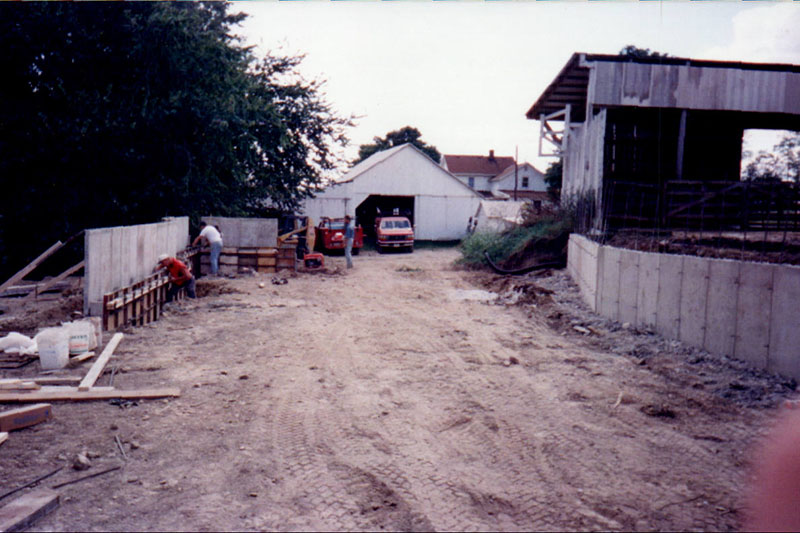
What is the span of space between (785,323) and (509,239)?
49.0 ft

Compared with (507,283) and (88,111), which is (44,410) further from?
(88,111)

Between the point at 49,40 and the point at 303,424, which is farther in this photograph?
the point at 49,40

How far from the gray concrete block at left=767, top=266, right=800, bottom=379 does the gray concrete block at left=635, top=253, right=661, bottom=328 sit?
104 inches

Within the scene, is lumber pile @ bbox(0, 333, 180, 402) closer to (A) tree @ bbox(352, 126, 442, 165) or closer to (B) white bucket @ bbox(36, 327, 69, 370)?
(B) white bucket @ bbox(36, 327, 69, 370)

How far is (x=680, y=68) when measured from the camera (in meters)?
16.3

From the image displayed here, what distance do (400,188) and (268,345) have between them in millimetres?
31705

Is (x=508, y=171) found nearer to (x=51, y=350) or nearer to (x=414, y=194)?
(x=414, y=194)

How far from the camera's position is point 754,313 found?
8070 millimetres

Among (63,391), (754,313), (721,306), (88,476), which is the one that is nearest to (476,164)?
(721,306)

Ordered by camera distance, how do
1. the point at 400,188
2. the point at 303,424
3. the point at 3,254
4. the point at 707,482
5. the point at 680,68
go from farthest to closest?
1. the point at 400,188
2. the point at 3,254
3. the point at 680,68
4. the point at 303,424
5. the point at 707,482

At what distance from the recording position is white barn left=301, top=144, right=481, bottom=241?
39875mm

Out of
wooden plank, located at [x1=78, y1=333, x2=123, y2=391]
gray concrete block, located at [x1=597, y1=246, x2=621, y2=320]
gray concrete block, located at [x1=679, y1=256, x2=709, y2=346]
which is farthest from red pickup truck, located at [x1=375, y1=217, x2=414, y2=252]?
gray concrete block, located at [x1=679, y1=256, x2=709, y2=346]

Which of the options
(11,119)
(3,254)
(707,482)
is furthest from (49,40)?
(707,482)

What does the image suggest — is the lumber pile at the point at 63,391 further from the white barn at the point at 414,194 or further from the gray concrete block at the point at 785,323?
the white barn at the point at 414,194
